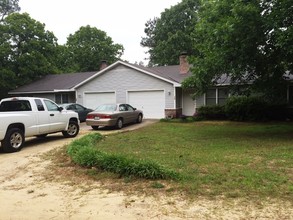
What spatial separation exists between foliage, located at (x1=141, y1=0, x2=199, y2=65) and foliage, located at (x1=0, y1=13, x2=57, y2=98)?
1610 centimetres

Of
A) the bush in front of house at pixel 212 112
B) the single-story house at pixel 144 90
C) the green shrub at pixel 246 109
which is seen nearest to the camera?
the green shrub at pixel 246 109

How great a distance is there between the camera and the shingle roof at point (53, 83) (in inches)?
1008

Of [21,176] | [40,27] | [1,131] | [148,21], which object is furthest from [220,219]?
[148,21]

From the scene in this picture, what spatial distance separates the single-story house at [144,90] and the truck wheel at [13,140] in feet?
39.7

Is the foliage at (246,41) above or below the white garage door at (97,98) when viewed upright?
above

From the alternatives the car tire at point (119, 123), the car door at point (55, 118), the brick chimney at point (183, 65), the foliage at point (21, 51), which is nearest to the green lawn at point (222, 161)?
the car door at point (55, 118)

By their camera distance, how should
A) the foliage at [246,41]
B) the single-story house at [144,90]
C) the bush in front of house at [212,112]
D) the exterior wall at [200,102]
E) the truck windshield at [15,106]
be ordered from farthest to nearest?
the exterior wall at [200,102] → the single-story house at [144,90] → the bush in front of house at [212,112] → the truck windshield at [15,106] → the foliage at [246,41]

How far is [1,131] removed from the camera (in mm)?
9711

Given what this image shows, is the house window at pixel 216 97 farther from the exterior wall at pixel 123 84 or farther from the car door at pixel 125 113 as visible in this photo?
the car door at pixel 125 113

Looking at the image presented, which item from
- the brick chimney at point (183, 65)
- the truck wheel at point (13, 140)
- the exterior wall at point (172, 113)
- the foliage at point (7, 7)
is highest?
the foliage at point (7, 7)

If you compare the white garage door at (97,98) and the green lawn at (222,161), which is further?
the white garage door at (97,98)

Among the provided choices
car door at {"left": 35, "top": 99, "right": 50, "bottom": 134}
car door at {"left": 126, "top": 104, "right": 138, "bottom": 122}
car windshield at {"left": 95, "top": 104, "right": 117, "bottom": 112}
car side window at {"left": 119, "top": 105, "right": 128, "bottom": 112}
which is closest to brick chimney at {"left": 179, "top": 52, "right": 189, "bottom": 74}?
car door at {"left": 126, "top": 104, "right": 138, "bottom": 122}

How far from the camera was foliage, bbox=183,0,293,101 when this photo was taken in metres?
10.2

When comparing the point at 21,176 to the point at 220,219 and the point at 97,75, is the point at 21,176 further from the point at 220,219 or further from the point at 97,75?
the point at 97,75
